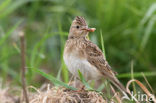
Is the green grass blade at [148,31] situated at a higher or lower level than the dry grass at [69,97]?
higher

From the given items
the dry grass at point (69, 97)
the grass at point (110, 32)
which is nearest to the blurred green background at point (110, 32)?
the grass at point (110, 32)

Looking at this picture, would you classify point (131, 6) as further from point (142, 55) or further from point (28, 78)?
point (28, 78)

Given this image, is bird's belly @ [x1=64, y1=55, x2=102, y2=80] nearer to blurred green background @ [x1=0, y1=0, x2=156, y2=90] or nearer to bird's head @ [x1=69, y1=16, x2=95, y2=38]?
bird's head @ [x1=69, y1=16, x2=95, y2=38]

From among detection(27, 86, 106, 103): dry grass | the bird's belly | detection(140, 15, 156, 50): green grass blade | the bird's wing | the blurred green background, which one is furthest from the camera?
the blurred green background

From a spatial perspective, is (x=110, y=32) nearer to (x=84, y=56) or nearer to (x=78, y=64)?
(x=84, y=56)

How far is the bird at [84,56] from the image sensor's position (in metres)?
3.91

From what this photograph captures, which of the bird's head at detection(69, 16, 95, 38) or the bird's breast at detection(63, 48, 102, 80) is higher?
the bird's head at detection(69, 16, 95, 38)

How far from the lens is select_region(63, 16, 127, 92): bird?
391 cm

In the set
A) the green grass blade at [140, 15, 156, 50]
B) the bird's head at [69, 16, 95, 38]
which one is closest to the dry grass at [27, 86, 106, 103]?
the bird's head at [69, 16, 95, 38]

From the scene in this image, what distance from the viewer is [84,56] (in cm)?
398

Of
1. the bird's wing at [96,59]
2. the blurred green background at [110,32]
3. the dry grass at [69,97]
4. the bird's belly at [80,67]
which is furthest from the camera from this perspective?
the blurred green background at [110,32]

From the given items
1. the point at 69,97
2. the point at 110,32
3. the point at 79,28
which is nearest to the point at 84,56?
the point at 79,28

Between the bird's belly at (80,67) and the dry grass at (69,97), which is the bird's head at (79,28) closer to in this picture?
the bird's belly at (80,67)

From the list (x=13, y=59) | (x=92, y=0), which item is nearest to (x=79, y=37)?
(x=92, y=0)
